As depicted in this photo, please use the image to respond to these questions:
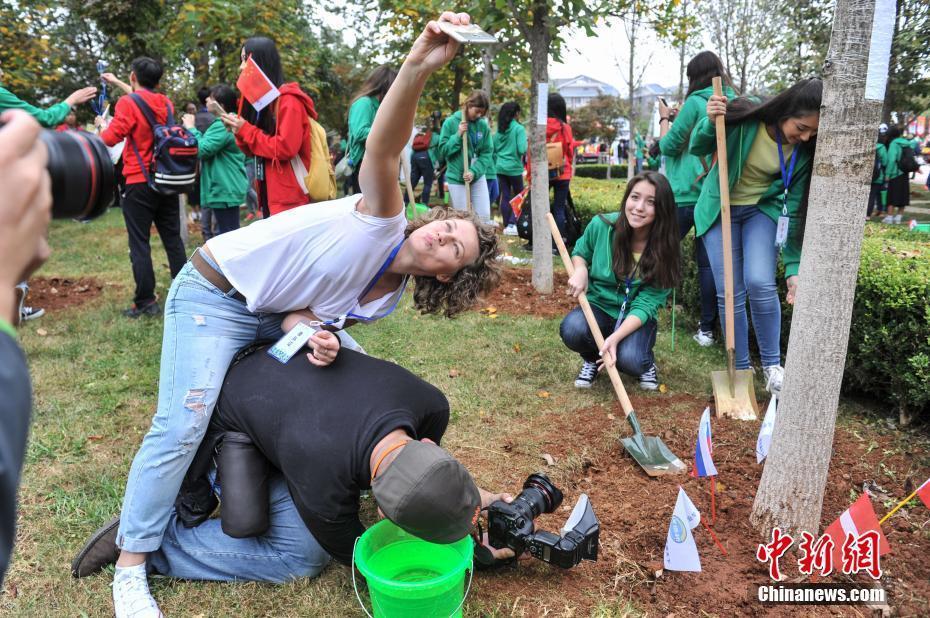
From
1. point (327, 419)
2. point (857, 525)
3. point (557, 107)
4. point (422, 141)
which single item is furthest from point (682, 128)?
point (422, 141)

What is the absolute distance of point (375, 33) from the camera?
13609 mm

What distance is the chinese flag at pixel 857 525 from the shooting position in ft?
7.01

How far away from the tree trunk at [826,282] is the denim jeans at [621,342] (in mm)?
1682

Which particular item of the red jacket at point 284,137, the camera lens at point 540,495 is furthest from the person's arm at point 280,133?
the camera lens at point 540,495

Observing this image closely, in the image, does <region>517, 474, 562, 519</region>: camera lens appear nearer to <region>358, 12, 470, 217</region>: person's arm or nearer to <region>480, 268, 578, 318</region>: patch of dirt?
<region>358, 12, 470, 217</region>: person's arm

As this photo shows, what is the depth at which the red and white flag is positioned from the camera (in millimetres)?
4289

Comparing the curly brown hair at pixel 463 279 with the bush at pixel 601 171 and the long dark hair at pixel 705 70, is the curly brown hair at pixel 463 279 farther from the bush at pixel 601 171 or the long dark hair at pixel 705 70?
the bush at pixel 601 171

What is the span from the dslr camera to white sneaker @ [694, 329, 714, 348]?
4769 mm

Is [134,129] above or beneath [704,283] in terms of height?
above

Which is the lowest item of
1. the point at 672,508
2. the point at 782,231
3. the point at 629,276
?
the point at 672,508

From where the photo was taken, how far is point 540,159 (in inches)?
242

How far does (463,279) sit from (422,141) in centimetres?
1084

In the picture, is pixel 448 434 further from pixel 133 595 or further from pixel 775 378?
pixel 775 378

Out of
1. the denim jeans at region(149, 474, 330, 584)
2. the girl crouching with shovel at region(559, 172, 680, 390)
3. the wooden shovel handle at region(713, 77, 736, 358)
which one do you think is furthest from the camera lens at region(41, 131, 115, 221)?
the wooden shovel handle at region(713, 77, 736, 358)
